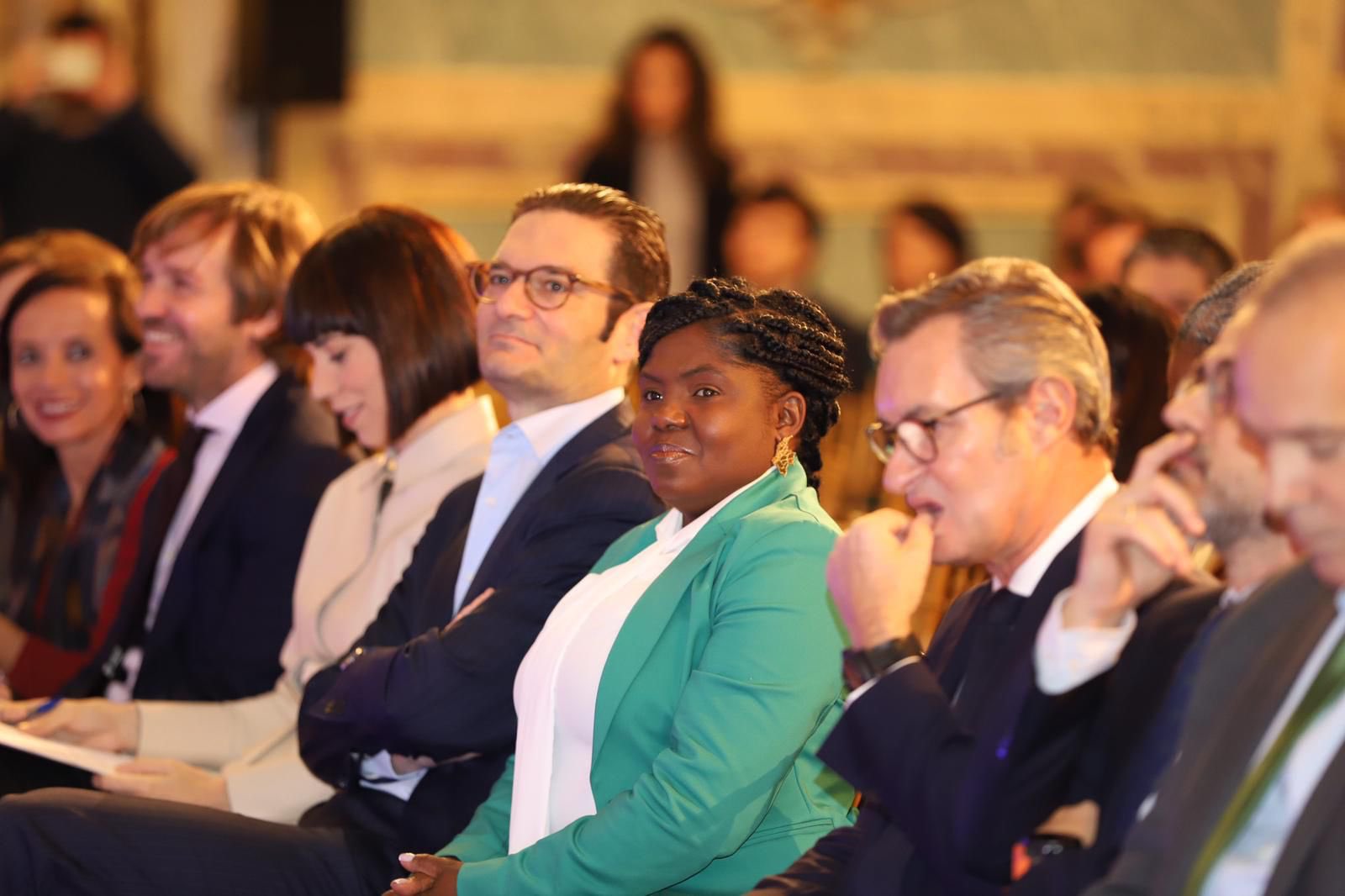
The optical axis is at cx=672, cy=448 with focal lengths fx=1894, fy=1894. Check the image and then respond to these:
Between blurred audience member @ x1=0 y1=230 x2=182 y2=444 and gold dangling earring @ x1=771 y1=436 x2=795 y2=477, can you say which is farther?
blurred audience member @ x1=0 y1=230 x2=182 y2=444

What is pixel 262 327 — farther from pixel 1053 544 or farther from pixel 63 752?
pixel 1053 544

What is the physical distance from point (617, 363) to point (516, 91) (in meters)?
5.01

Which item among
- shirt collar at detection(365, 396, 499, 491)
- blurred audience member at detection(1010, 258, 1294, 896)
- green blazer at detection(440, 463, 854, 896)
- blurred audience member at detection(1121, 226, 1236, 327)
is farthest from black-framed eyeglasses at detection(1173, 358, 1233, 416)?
blurred audience member at detection(1121, 226, 1236, 327)

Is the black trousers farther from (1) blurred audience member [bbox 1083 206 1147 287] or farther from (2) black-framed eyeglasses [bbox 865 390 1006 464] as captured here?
(1) blurred audience member [bbox 1083 206 1147 287]

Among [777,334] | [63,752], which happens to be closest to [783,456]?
[777,334]

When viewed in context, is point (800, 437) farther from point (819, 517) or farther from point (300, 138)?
point (300, 138)

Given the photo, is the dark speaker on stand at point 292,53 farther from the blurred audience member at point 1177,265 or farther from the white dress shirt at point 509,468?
the white dress shirt at point 509,468

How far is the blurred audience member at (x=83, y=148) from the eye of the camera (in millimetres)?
6344

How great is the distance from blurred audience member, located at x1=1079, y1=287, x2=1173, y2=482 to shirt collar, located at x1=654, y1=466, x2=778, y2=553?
842mm

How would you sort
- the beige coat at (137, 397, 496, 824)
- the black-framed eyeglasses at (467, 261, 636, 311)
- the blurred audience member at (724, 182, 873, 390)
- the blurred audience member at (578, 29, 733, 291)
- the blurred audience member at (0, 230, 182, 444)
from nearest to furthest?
the black-framed eyeglasses at (467, 261, 636, 311), the beige coat at (137, 397, 496, 824), the blurred audience member at (0, 230, 182, 444), the blurred audience member at (724, 182, 873, 390), the blurred audience member at (578, 29, 733, 291)

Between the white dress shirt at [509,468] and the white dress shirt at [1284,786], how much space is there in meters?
1.55

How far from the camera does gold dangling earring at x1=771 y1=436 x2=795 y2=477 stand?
8.65 feet

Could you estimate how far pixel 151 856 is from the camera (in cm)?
286

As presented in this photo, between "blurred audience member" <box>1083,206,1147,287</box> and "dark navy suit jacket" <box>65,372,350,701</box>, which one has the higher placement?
"blurred audience member" <box>1083,206,1147,287</box>
